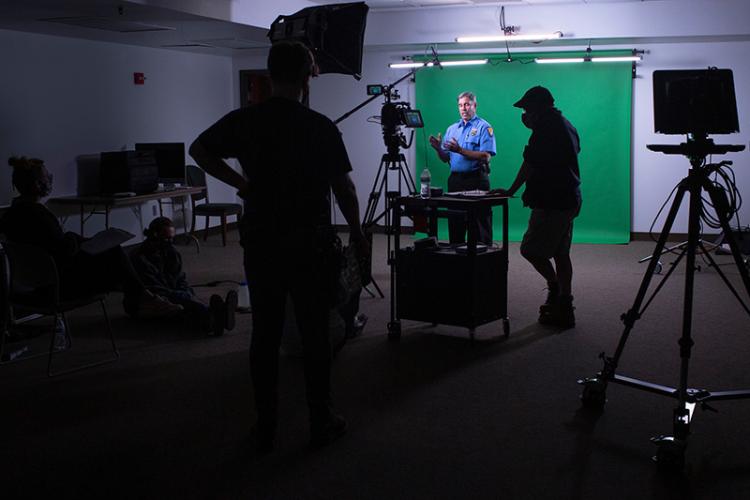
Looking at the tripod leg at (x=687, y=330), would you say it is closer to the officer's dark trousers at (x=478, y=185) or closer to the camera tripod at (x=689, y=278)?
the camera tripod at (x=689, y=278)

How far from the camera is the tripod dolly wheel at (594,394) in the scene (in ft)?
11.3

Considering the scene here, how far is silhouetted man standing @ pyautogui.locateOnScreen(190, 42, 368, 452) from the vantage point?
2770 mm

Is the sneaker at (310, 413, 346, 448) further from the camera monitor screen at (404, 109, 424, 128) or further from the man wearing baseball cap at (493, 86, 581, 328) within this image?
the camera monitor screen at (404, 109, 424, 128)

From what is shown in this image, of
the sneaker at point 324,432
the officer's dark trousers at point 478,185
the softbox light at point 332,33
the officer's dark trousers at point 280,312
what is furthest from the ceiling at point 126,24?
the sneaker at point 324,432

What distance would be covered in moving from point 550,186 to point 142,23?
3.88 meters

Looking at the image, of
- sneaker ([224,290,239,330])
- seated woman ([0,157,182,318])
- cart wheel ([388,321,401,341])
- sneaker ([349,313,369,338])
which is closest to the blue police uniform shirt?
sneaker ([349,313,369,338])

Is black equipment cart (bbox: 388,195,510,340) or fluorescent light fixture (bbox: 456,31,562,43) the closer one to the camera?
black equipment cart (bbox: 388,195,510,340)

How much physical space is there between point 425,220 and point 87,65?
4.23 meters

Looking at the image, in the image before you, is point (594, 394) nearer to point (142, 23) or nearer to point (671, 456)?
point (671, 456)

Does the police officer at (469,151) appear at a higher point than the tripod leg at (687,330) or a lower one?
higher

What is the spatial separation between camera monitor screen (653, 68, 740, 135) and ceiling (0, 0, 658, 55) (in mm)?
3919

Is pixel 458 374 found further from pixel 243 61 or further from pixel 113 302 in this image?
pixel 243 61

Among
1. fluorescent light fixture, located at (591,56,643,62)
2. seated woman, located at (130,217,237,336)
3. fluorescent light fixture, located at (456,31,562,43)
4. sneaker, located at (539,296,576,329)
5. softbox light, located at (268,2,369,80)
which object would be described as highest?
fluorescent light fixture, located at (456,31,562,43)

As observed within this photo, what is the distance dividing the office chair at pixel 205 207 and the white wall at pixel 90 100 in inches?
18.2
